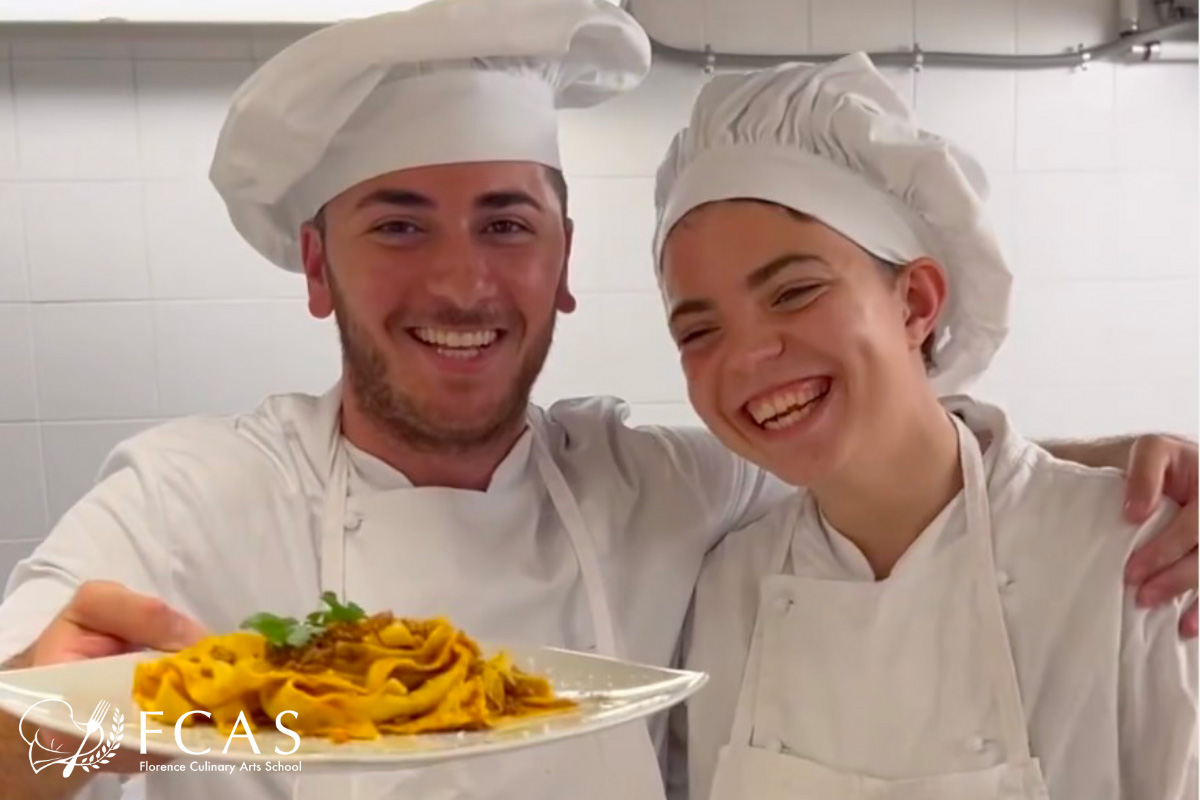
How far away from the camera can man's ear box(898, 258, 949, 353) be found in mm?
1148

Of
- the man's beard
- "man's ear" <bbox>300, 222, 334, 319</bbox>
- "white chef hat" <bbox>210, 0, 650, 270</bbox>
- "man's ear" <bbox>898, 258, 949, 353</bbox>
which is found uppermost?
"white chef hat" <bbox>210, 0, 650, 270</bbox>

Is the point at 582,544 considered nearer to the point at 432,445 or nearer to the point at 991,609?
the point at 432,445

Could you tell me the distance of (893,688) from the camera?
111cm

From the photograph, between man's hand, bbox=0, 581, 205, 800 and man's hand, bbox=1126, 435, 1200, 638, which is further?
man's hand, bbox=1126, 435, 1200, 638

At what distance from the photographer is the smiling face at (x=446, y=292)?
49.1 inches

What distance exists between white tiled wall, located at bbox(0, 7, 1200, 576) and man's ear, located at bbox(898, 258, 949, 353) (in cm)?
106

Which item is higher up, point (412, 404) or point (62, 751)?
point (412, 404)

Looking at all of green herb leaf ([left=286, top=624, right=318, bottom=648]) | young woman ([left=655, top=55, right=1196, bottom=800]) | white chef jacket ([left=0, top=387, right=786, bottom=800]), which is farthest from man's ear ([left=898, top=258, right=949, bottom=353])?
green herb leaf ([left=286, top=624, right=318, bottom=648])

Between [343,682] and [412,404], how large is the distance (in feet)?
1.68

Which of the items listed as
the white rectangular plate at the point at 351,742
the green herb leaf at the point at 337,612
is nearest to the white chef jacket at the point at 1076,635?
the white rectangular plate at the point at 351,742

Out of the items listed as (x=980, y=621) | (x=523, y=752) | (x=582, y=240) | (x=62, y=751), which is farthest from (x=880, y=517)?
(x=582, y=240)

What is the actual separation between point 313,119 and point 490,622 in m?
0.57

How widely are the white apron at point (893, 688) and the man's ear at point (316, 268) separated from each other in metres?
0.63

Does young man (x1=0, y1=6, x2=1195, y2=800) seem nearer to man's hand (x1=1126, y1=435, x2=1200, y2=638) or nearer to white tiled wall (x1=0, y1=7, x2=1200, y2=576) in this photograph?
man's hand (x1=1126, y1=435, x2=1200, y2=638)
